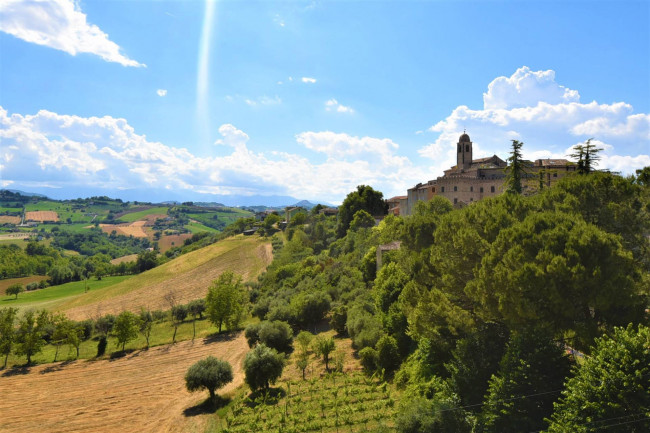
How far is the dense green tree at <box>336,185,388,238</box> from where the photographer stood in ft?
272

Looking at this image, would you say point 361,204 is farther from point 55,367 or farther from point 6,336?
point 6,336

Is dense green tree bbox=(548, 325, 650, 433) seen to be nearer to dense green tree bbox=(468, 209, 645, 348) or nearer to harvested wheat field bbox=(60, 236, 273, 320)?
dense green tree bbox=(468, 209, 645, 348)

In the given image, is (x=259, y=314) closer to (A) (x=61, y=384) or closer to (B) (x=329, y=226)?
(A) (x=61, y=384)

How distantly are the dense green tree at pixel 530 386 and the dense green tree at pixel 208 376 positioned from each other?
22339mm

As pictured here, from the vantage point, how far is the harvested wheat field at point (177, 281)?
73188 mm

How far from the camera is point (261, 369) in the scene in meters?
29.2

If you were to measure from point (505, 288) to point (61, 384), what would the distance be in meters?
45.4

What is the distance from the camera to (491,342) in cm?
1920

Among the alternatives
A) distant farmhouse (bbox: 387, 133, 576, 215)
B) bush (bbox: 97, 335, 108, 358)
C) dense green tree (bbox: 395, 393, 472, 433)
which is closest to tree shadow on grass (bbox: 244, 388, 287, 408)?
dense green tree (bbox: 395, 393, 472, 433)

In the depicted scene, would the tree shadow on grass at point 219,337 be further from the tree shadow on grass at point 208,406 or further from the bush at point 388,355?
the bush at point 388,355

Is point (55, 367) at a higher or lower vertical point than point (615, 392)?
lower

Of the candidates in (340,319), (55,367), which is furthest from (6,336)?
(340,319)

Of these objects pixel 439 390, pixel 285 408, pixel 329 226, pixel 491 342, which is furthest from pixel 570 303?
pixel 329 226

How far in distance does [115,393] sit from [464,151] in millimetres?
70988
